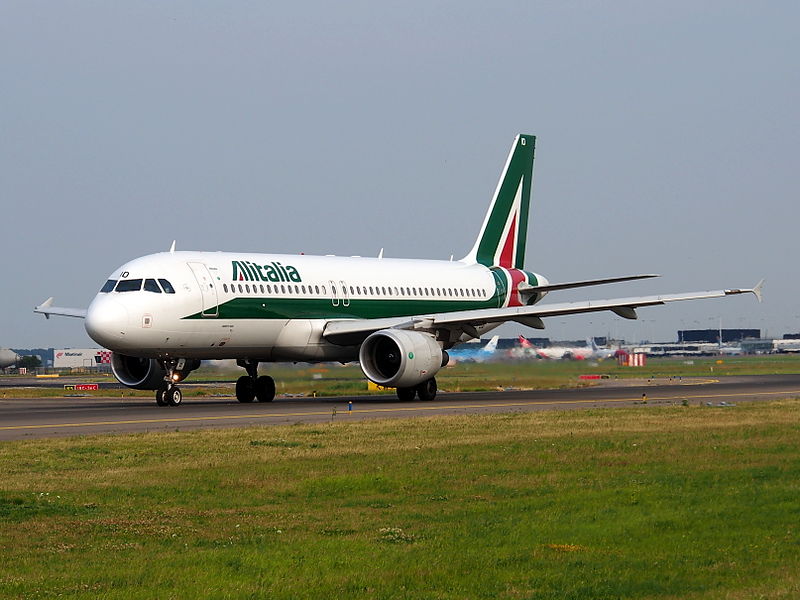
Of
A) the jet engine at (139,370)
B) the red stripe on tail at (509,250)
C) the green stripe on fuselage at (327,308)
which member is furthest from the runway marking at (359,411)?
the red stripe on tail at (509,250)

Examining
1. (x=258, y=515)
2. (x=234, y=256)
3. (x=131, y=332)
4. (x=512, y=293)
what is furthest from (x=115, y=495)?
(x=512, y=293)

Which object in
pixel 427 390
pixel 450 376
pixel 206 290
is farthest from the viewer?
pixel 450 376

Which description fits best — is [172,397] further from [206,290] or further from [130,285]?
[130,285]

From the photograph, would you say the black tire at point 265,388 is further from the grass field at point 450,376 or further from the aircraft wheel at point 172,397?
the aircraft wheel at point 172,397

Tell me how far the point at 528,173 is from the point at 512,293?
19.0 ft

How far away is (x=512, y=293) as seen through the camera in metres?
46.9

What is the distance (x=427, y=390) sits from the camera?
1479 inches

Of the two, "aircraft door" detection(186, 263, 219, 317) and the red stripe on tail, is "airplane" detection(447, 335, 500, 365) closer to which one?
the red stripe on tail

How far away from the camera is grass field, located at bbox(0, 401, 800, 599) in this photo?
9.85m

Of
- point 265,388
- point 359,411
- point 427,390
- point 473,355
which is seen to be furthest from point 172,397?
point 473,355

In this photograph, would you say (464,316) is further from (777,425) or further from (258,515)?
(258,515)

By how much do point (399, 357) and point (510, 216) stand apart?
14.3m

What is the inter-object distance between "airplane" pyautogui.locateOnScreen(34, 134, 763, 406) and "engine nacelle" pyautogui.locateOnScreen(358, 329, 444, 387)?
4 centimetres

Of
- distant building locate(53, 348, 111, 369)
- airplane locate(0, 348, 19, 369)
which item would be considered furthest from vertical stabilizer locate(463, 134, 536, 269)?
distant building locate(53, 348, 111, 369)
